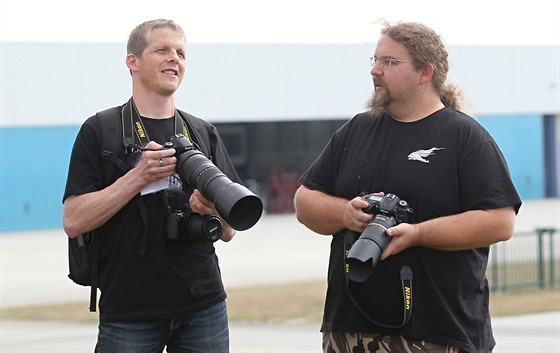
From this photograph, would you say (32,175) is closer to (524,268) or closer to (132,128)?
(524,268)

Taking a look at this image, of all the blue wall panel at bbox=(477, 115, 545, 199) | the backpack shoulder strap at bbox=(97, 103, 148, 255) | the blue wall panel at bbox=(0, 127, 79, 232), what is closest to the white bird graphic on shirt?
the backpack shoulder strap at bbox=(97, 103, 148, 255)

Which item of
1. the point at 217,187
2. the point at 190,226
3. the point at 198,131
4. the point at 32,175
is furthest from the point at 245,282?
the point at 32,175

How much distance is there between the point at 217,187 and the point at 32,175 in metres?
29.6

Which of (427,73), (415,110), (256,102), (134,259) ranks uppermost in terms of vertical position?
(256,102)

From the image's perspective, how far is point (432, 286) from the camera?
3.65 metres

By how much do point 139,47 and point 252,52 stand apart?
3184 centimetres

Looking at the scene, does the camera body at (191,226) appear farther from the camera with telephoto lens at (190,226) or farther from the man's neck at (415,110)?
the man's neck at (415,110)

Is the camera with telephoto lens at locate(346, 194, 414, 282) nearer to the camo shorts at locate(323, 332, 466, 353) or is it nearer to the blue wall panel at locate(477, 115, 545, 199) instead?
the camo shorts at locate(323, 332, 466, 353)

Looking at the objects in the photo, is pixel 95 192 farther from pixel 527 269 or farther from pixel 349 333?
pixel 527 269

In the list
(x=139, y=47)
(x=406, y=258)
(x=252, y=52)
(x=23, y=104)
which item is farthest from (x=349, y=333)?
(x=252, y=52)

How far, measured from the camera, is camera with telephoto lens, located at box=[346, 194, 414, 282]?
11.3 ft

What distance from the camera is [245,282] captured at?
48.3 ft

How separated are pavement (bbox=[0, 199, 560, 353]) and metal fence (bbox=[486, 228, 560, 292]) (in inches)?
101

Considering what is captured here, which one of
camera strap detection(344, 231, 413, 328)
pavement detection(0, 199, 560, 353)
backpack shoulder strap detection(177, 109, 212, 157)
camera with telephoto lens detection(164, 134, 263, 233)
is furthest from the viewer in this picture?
pavement detection(0, 199, 560, 353)
